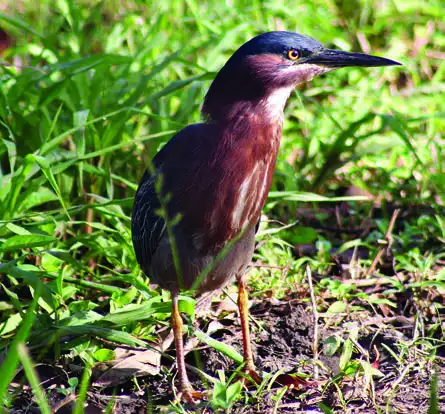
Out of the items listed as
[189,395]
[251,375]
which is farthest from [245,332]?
[189,395]

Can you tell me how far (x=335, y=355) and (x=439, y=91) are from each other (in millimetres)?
3413

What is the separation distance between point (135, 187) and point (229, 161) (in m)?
1.19

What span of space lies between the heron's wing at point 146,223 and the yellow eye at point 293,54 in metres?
0.89

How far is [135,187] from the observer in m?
4.67

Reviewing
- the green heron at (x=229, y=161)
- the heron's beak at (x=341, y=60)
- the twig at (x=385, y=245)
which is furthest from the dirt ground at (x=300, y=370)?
the heron's beak at (x=341, y=60)

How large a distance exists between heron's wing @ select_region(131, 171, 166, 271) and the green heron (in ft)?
0.33

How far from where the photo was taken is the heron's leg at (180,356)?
143 inches

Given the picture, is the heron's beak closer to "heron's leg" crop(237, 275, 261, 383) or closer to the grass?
the grass

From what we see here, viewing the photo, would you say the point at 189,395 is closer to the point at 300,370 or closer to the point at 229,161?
the point at 300,370

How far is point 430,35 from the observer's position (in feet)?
23.4

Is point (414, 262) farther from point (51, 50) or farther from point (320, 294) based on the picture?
point (51, 50)

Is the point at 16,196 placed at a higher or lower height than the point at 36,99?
lower

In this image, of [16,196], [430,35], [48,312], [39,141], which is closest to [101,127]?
[39,141]

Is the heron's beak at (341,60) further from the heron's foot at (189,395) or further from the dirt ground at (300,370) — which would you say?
the heron's foot at (189,395)
